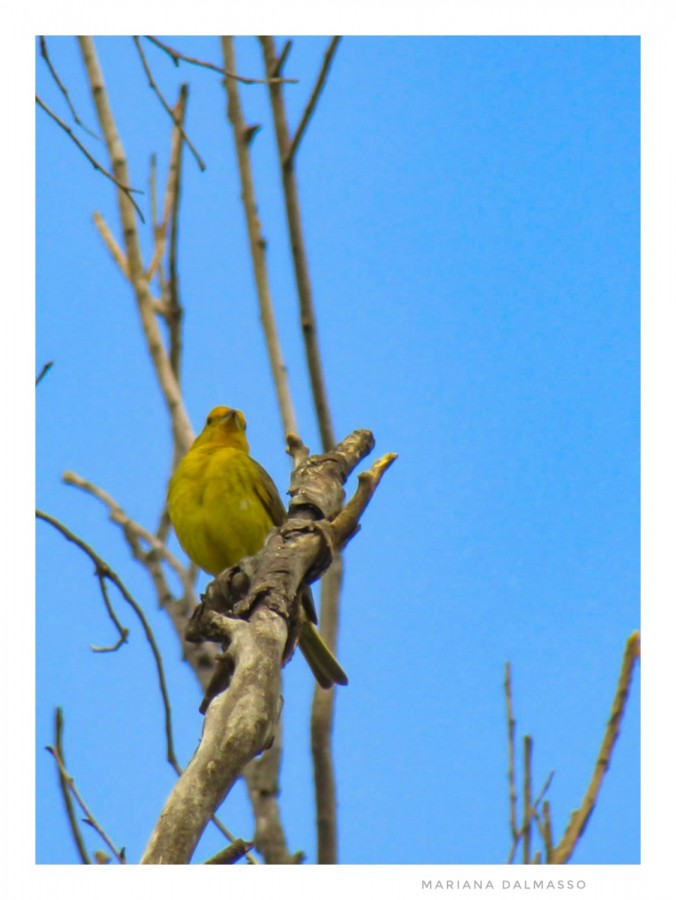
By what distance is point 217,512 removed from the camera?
6953 mm

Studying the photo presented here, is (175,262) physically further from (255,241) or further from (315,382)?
(315,382)

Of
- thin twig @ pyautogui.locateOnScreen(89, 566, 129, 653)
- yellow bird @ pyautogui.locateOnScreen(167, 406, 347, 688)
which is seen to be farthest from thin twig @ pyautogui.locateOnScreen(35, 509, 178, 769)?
yellow bird @ pyautogui.locateOnScreen(167, 406, 347, 688)

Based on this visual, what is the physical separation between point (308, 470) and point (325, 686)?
187cm

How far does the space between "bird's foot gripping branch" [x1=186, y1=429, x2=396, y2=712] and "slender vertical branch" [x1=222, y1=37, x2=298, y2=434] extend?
3.71ft

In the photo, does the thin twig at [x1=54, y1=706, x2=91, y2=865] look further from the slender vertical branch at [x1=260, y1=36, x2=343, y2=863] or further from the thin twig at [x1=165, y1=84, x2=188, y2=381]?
the thin twig at [x1=165, y1=84, x2=188, y2=381]

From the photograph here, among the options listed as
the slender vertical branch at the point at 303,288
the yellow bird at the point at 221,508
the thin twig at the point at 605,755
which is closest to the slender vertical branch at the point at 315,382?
the slender vertical branch at the point at 303,288
